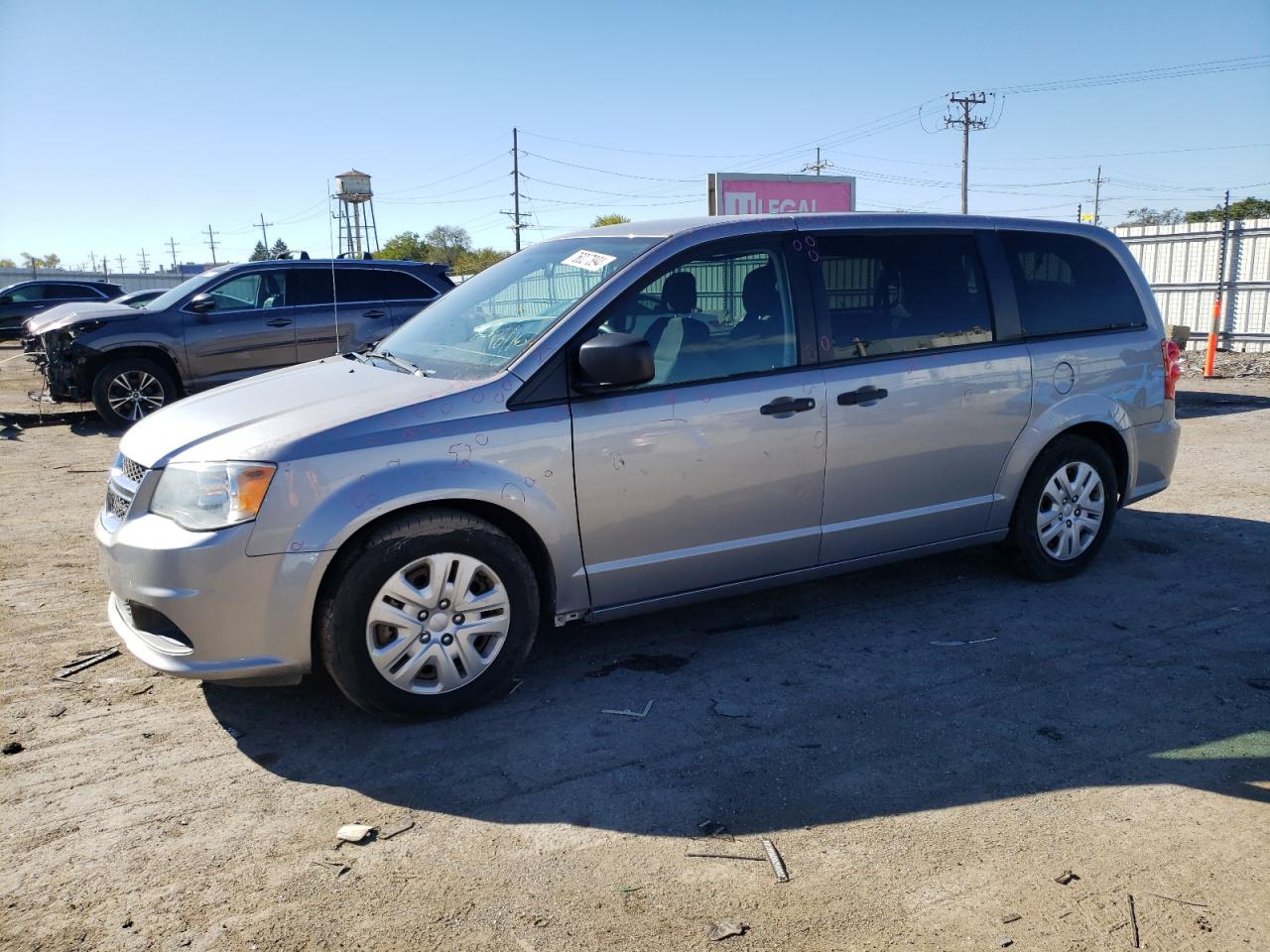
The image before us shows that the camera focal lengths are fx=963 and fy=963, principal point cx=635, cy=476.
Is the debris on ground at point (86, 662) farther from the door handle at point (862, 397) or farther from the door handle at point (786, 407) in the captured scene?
the door handle at point (862, 397)

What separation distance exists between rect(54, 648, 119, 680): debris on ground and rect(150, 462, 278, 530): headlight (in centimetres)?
126

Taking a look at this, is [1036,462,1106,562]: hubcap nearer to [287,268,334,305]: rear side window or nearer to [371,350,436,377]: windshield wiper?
[371,350,436,377]: windshield wiper

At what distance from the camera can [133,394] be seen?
36.0 feet

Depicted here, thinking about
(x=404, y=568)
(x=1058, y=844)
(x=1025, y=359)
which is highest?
(x=1025, y=359)

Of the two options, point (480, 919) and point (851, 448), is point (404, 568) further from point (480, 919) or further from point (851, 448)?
point (851, 448)

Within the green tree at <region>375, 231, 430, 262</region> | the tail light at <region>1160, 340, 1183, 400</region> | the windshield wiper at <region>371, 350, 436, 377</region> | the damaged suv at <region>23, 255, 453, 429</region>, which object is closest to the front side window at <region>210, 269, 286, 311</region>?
the damaged suv at <region>23, 255, 453, 429</region>

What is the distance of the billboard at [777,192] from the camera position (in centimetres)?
1555

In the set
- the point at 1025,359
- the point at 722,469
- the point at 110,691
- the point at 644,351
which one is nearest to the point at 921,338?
the point at 1025,359

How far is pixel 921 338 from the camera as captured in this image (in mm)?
4738

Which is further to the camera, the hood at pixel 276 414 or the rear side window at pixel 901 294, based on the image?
the rear side window at pixel 901 294

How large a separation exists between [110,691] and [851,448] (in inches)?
134

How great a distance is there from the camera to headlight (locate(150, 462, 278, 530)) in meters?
3.41

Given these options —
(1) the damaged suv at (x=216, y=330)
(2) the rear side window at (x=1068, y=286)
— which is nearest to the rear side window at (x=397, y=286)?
(1) the damaged suv at (x=216, y=330)

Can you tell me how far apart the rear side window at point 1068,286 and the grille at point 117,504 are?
4.31 metres
